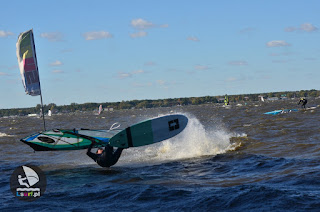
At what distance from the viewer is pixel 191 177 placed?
11.3 meters

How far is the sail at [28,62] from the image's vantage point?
619 inches

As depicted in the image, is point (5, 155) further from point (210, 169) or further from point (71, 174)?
point (210, 169)

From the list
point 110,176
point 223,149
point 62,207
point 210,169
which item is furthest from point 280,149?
point 62,207

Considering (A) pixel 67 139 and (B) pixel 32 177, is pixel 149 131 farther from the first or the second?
(B) pixel 32 177

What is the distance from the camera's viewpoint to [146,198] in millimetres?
8961

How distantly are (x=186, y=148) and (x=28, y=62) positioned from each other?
7.68m

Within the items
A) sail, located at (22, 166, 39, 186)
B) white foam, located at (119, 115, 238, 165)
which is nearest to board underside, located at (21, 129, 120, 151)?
sail, located at (22, 166, 39, 186)

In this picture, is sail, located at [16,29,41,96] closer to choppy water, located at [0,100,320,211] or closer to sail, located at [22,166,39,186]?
choppy water, located at [0,100,320,211]

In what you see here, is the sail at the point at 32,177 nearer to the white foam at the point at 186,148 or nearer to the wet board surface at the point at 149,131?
the wet board surface at the point at 149,131

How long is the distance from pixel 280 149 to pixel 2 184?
417 inches

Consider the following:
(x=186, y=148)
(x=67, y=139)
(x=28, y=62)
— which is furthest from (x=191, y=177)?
(x=28, y=62)

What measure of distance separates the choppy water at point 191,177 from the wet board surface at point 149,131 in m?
0.94

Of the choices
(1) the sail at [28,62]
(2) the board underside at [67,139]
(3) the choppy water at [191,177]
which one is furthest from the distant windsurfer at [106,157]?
(1) the sail at [28,62]

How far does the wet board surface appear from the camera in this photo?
46.7 feet
